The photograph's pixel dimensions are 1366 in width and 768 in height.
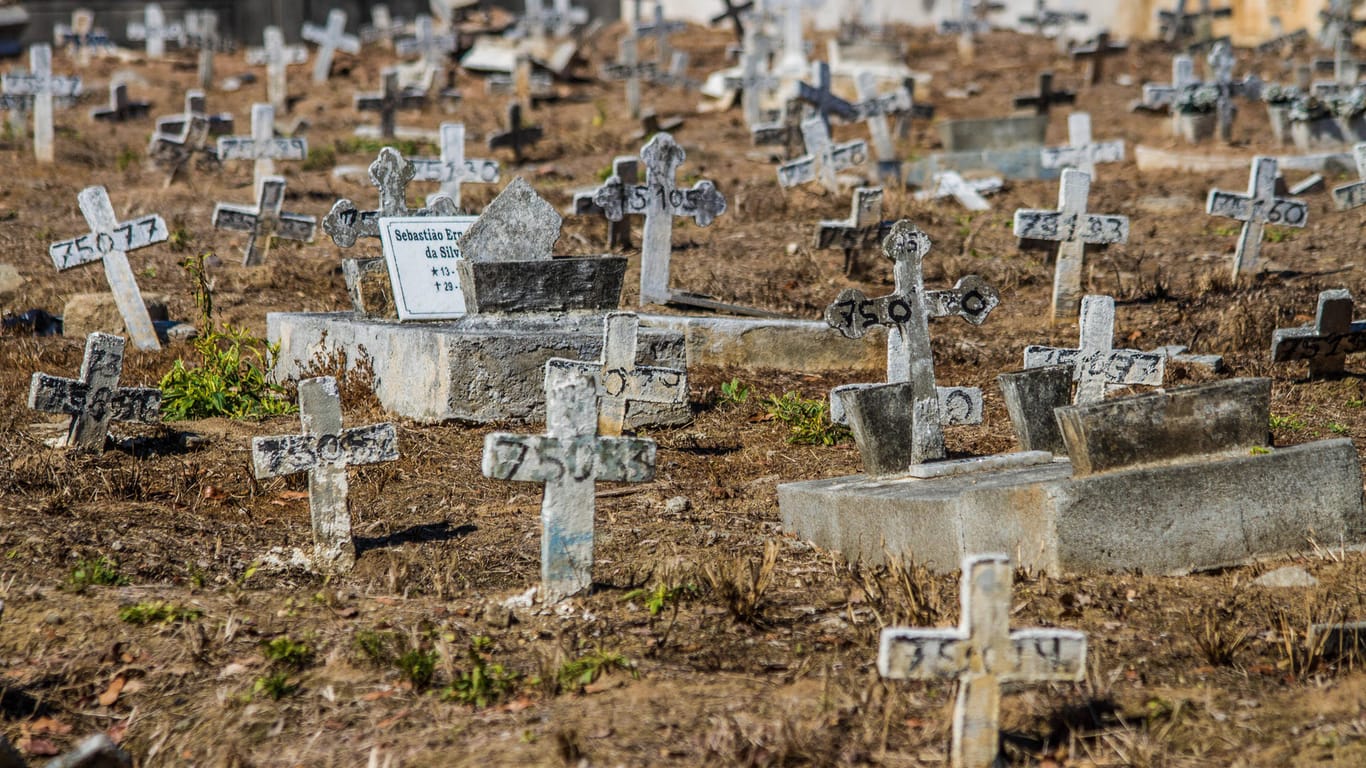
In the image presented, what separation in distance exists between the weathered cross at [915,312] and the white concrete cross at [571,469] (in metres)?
1.47

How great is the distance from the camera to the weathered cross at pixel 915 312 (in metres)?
6.51

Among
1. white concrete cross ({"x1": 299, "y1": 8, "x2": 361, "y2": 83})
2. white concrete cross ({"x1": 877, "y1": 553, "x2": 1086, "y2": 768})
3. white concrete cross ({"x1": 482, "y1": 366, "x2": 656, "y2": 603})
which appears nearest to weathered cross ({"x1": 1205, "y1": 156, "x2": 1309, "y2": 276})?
white concrete cross ({"x1": 482, "y1": 366, "x2": 656, "y2": 603})

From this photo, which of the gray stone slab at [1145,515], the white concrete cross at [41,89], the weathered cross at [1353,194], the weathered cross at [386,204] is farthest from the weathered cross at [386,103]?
the gray stone slab at [1145,515]

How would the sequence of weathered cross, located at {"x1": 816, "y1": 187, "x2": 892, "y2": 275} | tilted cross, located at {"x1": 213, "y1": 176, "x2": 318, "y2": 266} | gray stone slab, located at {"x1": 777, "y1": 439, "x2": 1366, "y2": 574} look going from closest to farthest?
1. gray stone slab, located at {"x1": 777, "y1": 439, "x2": 1366, "y2": 574}
2. weathered cross, located at {"x1": 816, "y1": 187, "x2": 892, "y2": 275}
3. tilted cross, located at {"x1": 213, "y1": 176, "x2": 318, "y2": 266}

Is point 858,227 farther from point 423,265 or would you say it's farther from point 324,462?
point 324,462

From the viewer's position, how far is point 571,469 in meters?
5.28

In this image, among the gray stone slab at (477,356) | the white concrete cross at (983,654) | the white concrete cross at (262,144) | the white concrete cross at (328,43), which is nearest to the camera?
the white concrete cross at (983,654)

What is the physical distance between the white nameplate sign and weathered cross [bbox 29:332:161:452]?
1.97 m

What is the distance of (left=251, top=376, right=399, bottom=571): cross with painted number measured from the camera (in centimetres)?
596

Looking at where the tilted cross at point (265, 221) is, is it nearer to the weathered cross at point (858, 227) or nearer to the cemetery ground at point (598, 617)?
the cemetery ground at point (598, 617)

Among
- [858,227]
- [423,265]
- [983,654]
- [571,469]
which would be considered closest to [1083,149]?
[858,227]

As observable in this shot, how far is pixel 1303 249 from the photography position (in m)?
13.2

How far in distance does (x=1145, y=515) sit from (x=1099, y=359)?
212 cm

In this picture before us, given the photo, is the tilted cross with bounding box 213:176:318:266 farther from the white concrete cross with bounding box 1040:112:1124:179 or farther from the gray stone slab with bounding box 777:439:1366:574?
the gray stone slab with bounding box 777:439:1366:574
